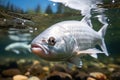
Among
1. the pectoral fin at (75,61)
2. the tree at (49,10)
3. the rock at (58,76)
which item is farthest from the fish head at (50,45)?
the tree at (49,10)

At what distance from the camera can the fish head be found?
13.7ft

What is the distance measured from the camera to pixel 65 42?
15.8 ft

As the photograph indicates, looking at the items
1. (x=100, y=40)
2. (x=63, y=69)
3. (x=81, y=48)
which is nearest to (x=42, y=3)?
(x=63, y=69)

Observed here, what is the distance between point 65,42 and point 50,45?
458mm

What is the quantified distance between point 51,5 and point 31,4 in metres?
1.29

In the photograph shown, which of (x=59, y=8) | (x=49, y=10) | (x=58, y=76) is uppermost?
(x=59, y=8)

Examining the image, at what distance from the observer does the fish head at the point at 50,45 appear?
13.7ft

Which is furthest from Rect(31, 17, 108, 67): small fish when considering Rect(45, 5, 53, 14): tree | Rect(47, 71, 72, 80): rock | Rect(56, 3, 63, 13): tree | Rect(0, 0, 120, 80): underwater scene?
Rect(45, 5, 53, 14): tree

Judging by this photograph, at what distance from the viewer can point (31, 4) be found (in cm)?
1478

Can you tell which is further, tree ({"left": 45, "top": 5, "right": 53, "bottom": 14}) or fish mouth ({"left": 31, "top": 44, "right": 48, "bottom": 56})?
tree ({"left": 45, "top": 5, "right": 53, "bottom": 14})

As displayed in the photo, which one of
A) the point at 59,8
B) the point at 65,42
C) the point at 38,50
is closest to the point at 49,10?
the point at 59,8

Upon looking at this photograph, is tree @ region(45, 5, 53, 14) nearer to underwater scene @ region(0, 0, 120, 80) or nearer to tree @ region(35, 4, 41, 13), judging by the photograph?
underwater scene @ region(0, 0, 120, 80)

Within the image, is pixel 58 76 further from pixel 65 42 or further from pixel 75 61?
pixel 65 42

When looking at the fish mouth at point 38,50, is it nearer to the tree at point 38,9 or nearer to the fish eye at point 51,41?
the fish eye at point 51,41
